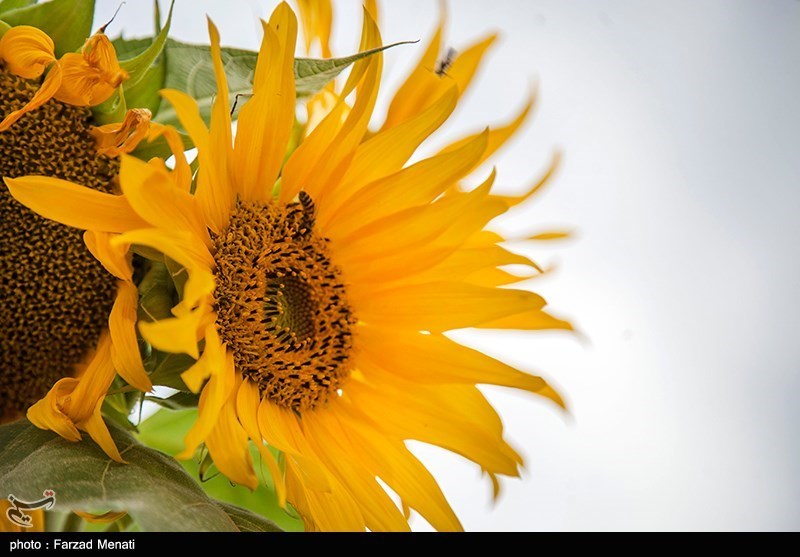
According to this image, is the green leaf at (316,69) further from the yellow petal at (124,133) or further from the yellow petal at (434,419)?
the yellow petal at (434,419)

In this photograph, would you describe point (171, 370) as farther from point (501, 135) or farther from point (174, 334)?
point (501, 135)

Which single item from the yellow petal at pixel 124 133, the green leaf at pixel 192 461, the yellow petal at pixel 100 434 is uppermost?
the yellow petal at pixel 124 133

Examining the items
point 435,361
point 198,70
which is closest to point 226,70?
point 198,70

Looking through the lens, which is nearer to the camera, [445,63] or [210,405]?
[210,405]

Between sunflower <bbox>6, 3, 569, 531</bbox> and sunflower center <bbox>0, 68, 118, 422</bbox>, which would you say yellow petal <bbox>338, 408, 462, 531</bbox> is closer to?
sunflower <bbox>6, 3, 569, 531</bbox>

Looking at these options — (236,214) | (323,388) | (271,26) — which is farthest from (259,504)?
(271,26)

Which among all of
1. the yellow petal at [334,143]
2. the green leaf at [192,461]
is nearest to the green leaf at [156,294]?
the yellow petal at [334,143]
